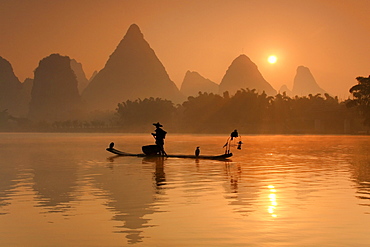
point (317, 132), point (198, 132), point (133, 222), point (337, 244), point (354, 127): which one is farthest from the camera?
point (198, 132)

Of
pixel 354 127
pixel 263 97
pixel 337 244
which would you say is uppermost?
pixel 263 97

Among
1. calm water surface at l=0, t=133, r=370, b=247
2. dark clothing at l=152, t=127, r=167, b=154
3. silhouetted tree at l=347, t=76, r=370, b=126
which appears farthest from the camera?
silhouetted tree at l=347, t=76, r=370, b=126

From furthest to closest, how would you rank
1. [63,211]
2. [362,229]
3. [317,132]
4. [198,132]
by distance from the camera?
[198,132] < [317,132] < [63,211] < [362,229]

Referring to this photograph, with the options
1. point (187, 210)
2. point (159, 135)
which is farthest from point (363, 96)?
Result: point (187, 210)

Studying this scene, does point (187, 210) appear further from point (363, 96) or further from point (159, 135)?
point (363, 96)

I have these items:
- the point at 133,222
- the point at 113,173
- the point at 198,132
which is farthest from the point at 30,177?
the point at 198,132

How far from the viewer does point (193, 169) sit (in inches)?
923

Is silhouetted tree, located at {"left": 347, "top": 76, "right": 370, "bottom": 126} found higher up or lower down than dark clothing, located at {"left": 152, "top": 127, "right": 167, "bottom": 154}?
higher up

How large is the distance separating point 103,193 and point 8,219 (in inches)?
170

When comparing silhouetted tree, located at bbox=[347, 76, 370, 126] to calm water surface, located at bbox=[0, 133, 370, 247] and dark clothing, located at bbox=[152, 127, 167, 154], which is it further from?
calm water surface, located at bbox=[0, 133, 370, 247]

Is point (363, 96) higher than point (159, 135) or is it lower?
higher

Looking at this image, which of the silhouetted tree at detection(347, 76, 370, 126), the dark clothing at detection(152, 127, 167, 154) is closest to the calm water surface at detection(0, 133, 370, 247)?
the dark clothing at detection(152, 127, 167, 154)

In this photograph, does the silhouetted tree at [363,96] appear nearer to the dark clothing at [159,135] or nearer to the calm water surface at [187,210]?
the dark clothing at [159,135]

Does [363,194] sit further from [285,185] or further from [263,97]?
[263,97]
